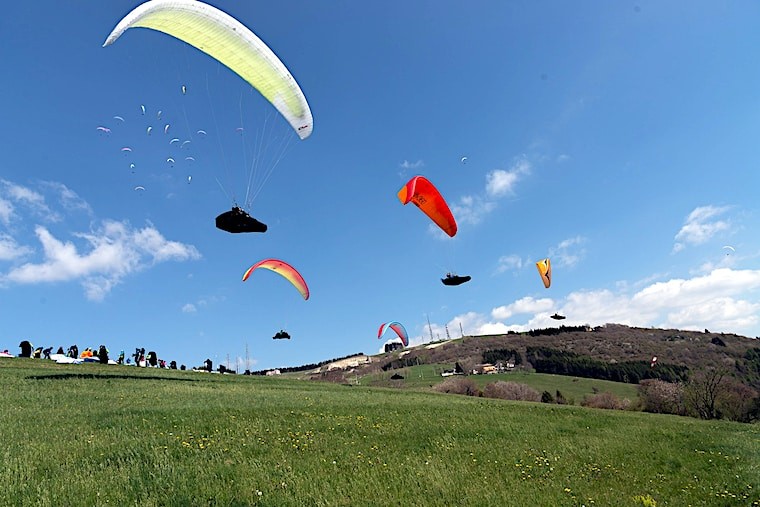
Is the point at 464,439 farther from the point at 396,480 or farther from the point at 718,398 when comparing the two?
the point at 718,398

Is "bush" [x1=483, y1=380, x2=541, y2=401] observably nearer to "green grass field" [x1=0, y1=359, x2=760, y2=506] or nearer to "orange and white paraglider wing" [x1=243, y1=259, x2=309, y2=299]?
"orange and white paraglider wing" [x1=243, y1=259, x2=309, y2=299]

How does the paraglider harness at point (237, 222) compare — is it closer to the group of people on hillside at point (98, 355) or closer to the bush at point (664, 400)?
the group of people on hillside at point (98, 355)

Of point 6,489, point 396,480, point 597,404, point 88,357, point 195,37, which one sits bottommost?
point 597,404

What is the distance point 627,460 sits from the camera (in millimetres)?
13680

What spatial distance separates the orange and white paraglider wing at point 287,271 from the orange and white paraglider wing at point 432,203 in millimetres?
11683

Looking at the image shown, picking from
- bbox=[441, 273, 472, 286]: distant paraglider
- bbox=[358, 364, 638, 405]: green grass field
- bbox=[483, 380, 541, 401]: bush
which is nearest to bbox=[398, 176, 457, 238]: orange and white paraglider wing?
bbox=[441, 273, 472, 286]: distant paraglider

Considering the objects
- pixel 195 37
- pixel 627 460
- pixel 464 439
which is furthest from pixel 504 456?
pixel 195 37

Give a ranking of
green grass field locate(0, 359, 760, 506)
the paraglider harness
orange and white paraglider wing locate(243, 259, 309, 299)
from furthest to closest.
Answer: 1. orange and white paraglider wing locate(243, 259, 309, 299)
2. the paraglider harness
3. green grass field locate(0, 359, 760, 506)

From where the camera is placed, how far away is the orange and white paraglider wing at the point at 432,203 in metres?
26.3

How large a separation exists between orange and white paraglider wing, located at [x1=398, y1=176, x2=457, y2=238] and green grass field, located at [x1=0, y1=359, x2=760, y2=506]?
11964 millimetres

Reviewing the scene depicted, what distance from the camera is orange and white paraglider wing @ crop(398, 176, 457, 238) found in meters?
26.3

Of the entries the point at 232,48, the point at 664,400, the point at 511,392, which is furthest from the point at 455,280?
the point at 511,392

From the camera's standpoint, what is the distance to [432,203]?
27125 millimetres

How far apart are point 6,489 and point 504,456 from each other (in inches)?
425
